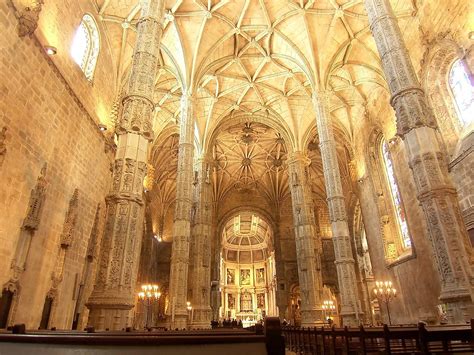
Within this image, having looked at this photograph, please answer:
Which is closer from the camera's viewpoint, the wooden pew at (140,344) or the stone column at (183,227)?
the wooden pew at (140,344)

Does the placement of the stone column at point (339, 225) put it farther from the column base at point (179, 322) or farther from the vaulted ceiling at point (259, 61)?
the column base at point (179, 322)

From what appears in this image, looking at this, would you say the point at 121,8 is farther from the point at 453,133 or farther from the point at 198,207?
the point at 453,133

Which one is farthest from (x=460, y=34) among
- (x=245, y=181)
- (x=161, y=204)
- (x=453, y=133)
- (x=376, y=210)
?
(x=161, y=204)

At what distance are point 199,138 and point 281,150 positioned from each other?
44.9 ft

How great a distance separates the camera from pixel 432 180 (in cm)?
755

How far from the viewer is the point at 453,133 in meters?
14.1

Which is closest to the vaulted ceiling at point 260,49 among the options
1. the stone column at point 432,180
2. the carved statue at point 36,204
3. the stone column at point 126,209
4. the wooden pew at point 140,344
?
the carved statue at point 36,204

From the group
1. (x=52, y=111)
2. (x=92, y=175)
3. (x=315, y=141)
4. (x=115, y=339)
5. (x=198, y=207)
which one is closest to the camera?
(x=115, y=339)

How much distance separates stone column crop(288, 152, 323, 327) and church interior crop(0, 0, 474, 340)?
0.34ft

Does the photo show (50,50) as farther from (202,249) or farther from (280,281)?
(280,281)

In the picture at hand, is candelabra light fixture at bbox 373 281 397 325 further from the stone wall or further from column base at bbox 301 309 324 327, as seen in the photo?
the stone wall

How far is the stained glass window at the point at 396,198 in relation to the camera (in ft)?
63.2

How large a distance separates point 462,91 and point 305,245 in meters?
12.0

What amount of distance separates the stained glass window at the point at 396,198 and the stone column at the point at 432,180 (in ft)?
40.5
